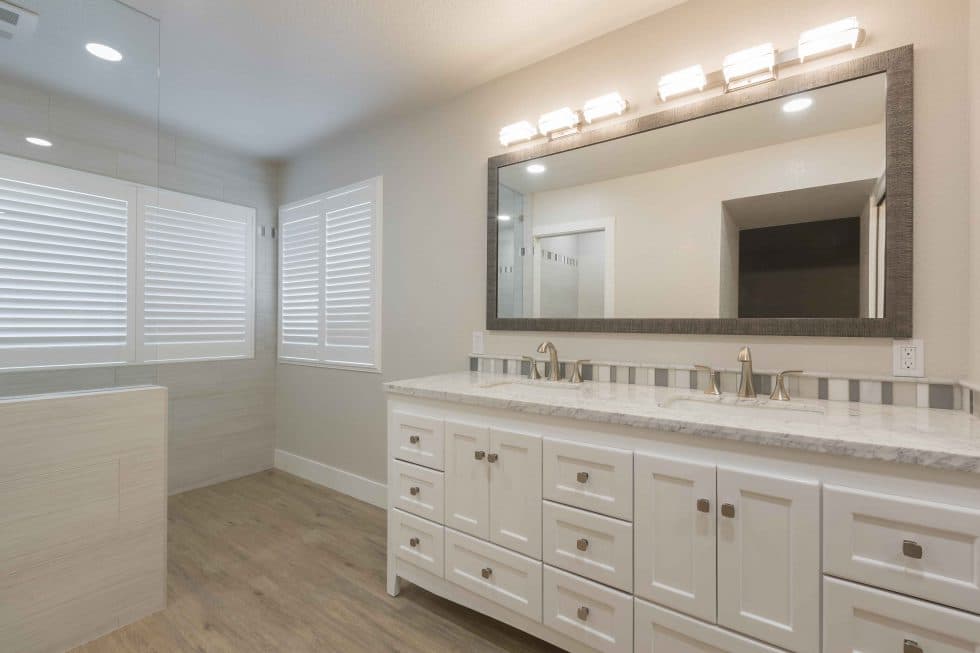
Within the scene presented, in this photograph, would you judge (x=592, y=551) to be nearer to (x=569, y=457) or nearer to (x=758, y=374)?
(x=569, y=457)

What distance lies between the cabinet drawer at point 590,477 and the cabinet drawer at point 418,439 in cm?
50

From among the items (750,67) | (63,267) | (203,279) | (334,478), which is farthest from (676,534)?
(203,279)

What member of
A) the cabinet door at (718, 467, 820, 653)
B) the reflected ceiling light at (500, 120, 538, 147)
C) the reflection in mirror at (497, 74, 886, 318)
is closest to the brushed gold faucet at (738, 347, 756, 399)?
the reflection in mirror at (497, 74, 886, 318)

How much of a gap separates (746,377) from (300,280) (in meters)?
3.24

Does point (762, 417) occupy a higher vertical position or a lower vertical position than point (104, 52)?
lower

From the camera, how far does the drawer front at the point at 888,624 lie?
3.26ft

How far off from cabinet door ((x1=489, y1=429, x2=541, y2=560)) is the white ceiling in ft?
5.88

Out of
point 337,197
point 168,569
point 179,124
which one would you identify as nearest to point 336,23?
point 337,197

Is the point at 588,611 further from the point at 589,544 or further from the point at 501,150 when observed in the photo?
the point at 501,150

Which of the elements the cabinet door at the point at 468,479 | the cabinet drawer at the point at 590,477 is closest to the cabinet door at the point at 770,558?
the cabinet drawer at the point at 590,477

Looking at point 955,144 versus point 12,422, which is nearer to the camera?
point 955,144

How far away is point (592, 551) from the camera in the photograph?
1.47 metres

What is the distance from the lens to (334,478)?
3.38 meters

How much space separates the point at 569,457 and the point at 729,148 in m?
1.37
